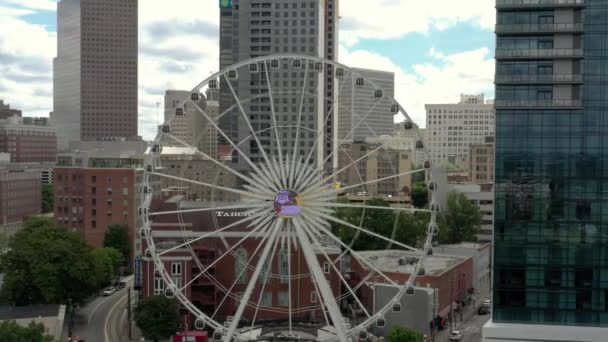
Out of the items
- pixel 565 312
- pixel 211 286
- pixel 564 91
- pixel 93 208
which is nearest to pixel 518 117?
pixel 564 91

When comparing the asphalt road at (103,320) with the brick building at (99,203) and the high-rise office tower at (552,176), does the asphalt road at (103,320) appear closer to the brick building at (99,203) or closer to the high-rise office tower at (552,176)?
the brick building at (99,203)

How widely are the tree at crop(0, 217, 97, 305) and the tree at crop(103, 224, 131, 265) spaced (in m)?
26.9

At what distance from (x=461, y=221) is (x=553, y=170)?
78645 millimetres

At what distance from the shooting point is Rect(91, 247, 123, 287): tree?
92.8 metres

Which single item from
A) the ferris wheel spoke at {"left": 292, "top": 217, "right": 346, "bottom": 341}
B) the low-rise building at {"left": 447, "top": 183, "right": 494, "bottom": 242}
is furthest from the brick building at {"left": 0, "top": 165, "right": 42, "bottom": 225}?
the ferris wheel spoke at {"left": 292, "top": 217, "right": 346, "bottom": 341}

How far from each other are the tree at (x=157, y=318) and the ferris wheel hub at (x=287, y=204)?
2343cm

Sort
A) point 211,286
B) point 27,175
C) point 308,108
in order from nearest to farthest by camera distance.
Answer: point 211,286, point 308,108, point 27,175

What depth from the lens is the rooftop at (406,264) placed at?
276ft

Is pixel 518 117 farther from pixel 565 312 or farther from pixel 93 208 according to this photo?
pixel 93 208

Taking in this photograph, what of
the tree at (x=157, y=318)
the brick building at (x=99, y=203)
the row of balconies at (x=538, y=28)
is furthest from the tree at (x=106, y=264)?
the row of balconies at (x=538, y=28)

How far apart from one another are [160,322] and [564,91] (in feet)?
114

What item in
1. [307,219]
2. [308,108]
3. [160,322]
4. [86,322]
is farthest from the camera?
[308,108]

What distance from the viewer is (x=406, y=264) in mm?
87125

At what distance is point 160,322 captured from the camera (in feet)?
243
